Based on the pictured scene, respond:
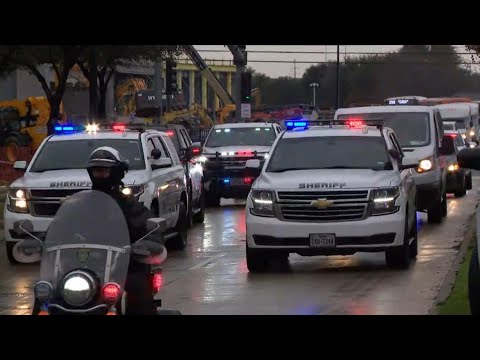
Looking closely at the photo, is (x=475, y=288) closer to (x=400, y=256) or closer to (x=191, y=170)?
(x=400, y=256)

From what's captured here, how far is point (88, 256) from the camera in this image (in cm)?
631

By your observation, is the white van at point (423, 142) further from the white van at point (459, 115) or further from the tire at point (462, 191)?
the white van at point (459, 115)

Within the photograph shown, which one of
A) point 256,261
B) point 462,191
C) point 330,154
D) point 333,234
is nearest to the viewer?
point 333,234

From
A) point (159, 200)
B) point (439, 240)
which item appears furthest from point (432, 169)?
point (159, 200)

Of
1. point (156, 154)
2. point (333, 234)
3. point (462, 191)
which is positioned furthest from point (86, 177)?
point (462, 191)

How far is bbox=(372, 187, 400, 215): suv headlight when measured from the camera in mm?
14102

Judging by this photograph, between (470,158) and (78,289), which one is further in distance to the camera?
(470,158)

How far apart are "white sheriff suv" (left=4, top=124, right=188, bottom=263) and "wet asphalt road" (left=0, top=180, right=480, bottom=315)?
2.07 ft

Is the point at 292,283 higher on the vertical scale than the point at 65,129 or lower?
lower

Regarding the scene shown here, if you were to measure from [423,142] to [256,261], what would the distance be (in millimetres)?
7508

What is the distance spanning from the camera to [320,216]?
14.1m

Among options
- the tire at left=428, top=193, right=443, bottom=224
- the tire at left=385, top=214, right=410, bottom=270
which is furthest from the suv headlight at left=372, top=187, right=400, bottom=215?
the tire at left=428, top=193, right=443, bottom=224
